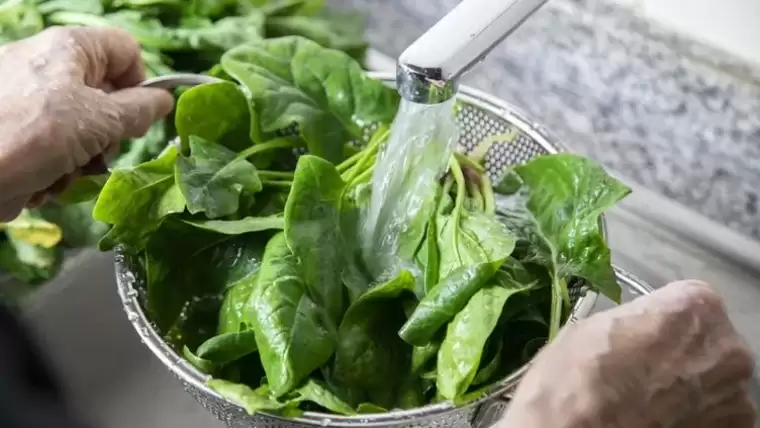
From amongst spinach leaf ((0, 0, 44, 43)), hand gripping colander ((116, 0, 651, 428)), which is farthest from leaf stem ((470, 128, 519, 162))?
spinach leaf ((0, 0, 44, 43))

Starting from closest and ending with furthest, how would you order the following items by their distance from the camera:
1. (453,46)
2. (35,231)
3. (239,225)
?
(453,46) → (239,225) → (35,231)

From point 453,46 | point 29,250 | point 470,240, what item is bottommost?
point 29,250

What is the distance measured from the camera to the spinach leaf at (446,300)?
0.44m

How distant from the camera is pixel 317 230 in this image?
0.48 meters

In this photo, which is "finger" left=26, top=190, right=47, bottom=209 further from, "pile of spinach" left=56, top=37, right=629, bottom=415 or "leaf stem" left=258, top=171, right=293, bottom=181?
"leaf stem" left=258, top=171, right=293, bottom=181

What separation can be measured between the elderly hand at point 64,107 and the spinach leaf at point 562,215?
0.23m

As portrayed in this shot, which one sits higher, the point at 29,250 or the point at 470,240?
the point at 470,240

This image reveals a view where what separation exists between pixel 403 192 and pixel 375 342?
0.29ft

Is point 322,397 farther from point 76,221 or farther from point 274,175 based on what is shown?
point 76,221

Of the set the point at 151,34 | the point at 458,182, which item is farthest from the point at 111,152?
the point at 458,182

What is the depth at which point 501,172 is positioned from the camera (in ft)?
1.97

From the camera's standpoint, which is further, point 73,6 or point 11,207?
point 73,6

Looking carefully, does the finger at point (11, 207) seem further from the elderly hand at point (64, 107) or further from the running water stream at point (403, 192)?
the running water stream at point (403, 192)

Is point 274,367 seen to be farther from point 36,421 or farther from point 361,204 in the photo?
point 36,421
